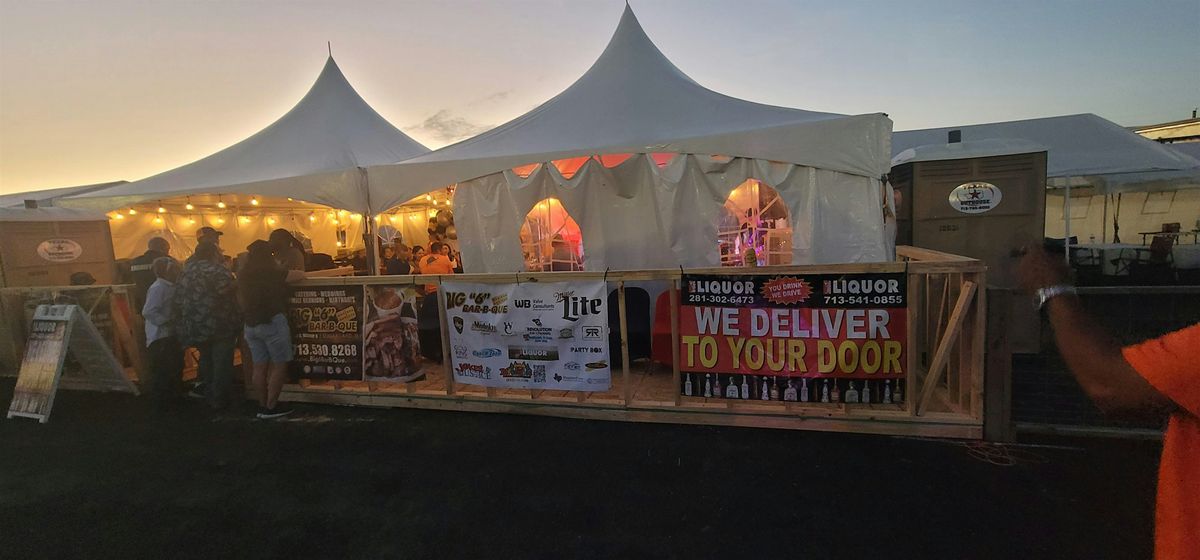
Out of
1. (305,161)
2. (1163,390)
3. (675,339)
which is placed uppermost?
Result: (305,161)

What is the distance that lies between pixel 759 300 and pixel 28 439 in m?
7.13

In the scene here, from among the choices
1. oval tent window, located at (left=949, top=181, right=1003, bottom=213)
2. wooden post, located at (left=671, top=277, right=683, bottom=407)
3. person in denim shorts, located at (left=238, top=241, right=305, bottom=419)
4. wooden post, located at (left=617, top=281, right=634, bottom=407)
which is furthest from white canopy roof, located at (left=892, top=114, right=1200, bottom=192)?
person in denim shorts, located at (left=238, top=241, right=305, bottom=419)

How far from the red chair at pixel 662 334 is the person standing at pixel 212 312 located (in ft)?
14.8

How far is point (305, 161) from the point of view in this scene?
316 inches

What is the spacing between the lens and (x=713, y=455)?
12.9 ft

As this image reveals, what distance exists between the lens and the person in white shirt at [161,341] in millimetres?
5598

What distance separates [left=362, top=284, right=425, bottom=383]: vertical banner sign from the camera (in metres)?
5.14

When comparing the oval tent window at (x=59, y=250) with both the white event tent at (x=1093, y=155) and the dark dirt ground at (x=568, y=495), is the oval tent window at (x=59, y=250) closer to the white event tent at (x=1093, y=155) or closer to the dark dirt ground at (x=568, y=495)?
the dark dirt ground at (x=568, y=495)

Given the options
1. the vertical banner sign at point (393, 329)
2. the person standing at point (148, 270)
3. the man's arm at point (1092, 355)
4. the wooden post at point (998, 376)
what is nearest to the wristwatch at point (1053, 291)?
→ the man's arm at point (1092, 355)

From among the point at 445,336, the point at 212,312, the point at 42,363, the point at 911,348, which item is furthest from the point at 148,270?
the point at 911,348

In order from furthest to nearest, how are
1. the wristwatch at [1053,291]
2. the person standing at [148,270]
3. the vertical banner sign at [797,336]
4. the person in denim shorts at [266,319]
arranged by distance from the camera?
1. the person standing at [148,270]
2. the person in denim shorts at [266,319]
3. the vertical banner sign at [797,336]
4. the wristwatch at [1053,291]

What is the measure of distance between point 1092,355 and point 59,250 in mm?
12341

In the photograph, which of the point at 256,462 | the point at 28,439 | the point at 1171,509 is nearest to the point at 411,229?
the point at 28,439

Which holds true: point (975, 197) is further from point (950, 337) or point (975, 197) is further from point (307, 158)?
point (307, 158)
